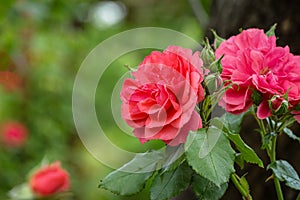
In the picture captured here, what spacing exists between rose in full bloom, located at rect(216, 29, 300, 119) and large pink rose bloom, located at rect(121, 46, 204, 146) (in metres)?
0.05

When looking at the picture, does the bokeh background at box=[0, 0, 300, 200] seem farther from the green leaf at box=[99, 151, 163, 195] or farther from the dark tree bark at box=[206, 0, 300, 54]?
the green leaf at box=[99, 151, 163, 195]

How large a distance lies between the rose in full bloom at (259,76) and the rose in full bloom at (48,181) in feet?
1.80

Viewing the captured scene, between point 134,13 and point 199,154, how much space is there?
509 centimetres

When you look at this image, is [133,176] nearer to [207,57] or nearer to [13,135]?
[207,57]

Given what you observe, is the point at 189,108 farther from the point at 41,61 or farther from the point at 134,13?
the point at 134,13

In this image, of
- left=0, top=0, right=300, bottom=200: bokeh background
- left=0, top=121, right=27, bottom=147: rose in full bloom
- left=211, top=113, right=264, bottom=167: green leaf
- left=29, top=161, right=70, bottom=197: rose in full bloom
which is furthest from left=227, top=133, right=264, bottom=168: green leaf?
left=0, top=121, right=27, bottom=147: rose in full bloom

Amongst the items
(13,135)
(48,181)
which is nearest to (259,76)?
(48,181)

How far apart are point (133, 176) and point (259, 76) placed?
17cm

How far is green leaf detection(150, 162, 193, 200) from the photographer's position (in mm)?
604

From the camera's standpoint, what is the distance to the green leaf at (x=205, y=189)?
1.98 feet

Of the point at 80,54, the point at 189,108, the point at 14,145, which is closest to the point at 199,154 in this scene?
the point at 189,108

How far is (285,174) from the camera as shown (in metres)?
0.66

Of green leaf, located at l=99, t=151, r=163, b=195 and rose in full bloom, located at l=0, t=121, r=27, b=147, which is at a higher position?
rose in full bloom, located at l=0, t=121, r=27, b=147

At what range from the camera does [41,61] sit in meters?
3.25
